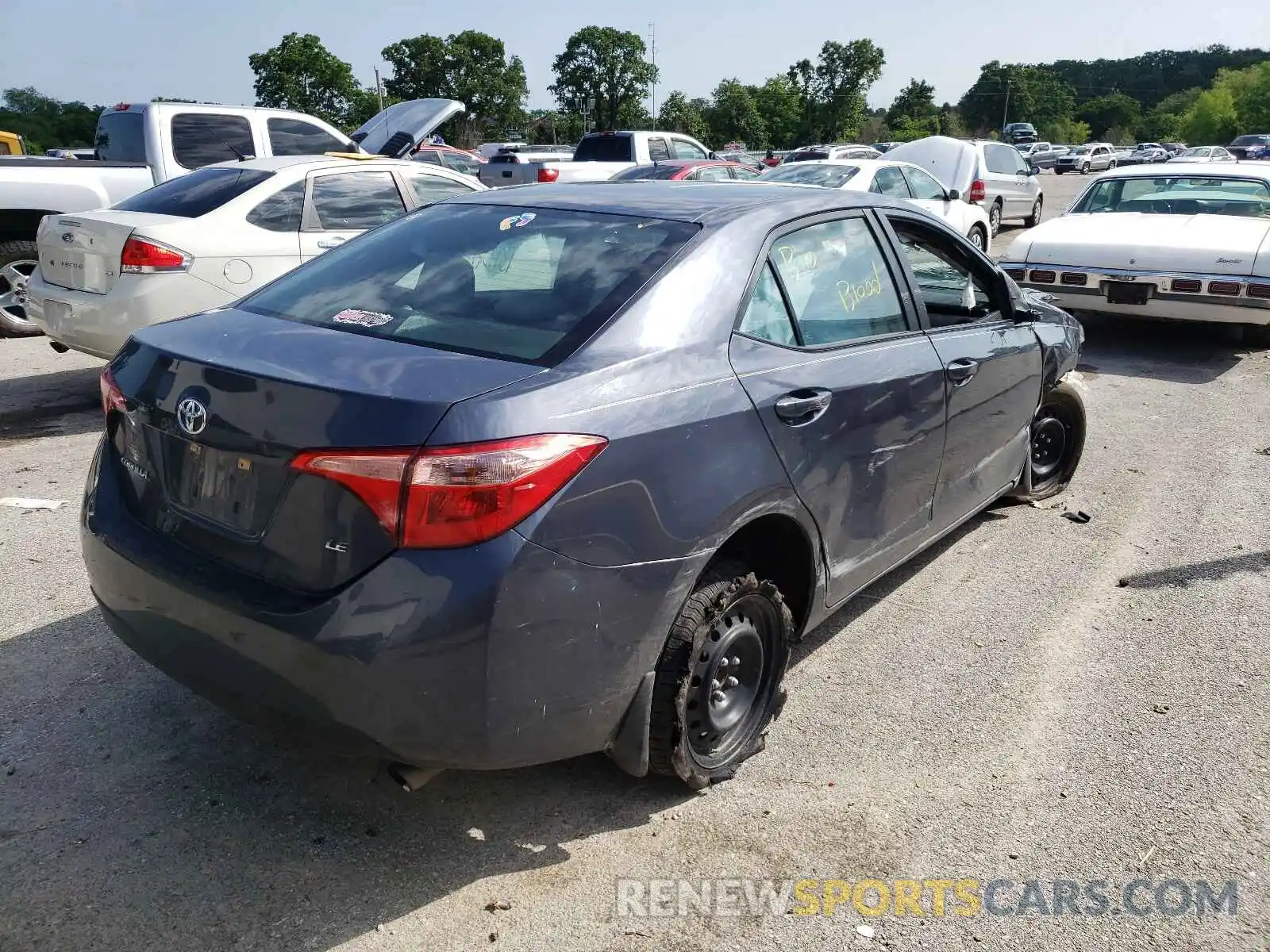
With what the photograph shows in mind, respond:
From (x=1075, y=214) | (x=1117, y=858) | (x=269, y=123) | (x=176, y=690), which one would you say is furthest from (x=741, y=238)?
(x=269, y=123)

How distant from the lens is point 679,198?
136 inches

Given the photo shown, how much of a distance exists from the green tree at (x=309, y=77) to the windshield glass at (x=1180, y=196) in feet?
204

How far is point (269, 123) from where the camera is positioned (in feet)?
36.0

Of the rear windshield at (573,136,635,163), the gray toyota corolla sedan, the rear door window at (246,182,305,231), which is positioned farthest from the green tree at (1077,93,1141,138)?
the gray toyota corolla sedan

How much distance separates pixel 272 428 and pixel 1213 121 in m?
97.6

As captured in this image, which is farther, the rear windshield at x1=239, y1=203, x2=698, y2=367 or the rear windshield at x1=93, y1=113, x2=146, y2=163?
the rear windshield at x1=93, y1=113, x2=146, y2=163

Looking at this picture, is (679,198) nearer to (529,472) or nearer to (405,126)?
(529,472)

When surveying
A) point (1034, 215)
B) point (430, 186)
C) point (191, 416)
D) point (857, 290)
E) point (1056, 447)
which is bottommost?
point (1056, 447)

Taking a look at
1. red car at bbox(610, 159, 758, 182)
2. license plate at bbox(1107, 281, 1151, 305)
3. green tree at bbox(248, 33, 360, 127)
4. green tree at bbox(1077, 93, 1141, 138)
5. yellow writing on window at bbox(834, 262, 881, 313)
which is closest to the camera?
yellow writing on window at bbox(834, 262, 881, 313)

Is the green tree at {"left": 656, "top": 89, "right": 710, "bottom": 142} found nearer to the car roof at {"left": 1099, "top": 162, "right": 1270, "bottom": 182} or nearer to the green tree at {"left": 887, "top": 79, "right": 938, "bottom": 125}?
the green tree at {"left": 887, "top": 79, "right": 938, "bottom": 125}

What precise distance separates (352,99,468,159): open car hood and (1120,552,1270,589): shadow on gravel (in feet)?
27.5

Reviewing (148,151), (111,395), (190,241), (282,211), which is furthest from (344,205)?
(111,395)

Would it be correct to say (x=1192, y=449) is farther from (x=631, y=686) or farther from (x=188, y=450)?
(x=188, y=450)

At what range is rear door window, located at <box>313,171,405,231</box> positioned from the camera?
24.3 ft
